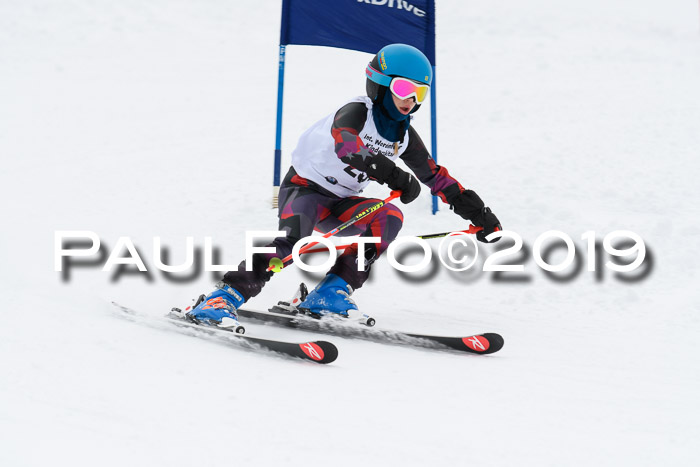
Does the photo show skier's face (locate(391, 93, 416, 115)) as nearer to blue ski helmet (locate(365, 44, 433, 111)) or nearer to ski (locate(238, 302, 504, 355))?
blue ski helmet (locate(365, 44, 433, 111))

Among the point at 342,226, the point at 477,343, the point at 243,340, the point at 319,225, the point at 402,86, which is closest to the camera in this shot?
the point at 243,340

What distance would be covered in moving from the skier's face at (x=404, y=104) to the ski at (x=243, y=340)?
1400 mm

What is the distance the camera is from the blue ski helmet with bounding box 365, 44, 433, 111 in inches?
148

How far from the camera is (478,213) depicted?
13.1 feet

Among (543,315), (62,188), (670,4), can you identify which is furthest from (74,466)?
(670,4)

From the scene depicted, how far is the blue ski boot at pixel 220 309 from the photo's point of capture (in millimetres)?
3619

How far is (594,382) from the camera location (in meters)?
3.14

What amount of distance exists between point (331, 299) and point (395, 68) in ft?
4.40

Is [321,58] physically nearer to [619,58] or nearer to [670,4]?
[619,58]

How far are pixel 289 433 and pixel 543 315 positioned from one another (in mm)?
2570

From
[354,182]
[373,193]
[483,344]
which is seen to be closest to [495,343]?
[483,344]

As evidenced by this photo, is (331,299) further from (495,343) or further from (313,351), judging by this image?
(495,343)

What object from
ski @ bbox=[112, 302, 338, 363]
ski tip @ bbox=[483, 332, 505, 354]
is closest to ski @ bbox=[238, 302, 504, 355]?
ski tip @ bbox=[483, 332, 505, 354]

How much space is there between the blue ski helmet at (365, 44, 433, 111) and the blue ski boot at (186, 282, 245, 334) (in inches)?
52.7
